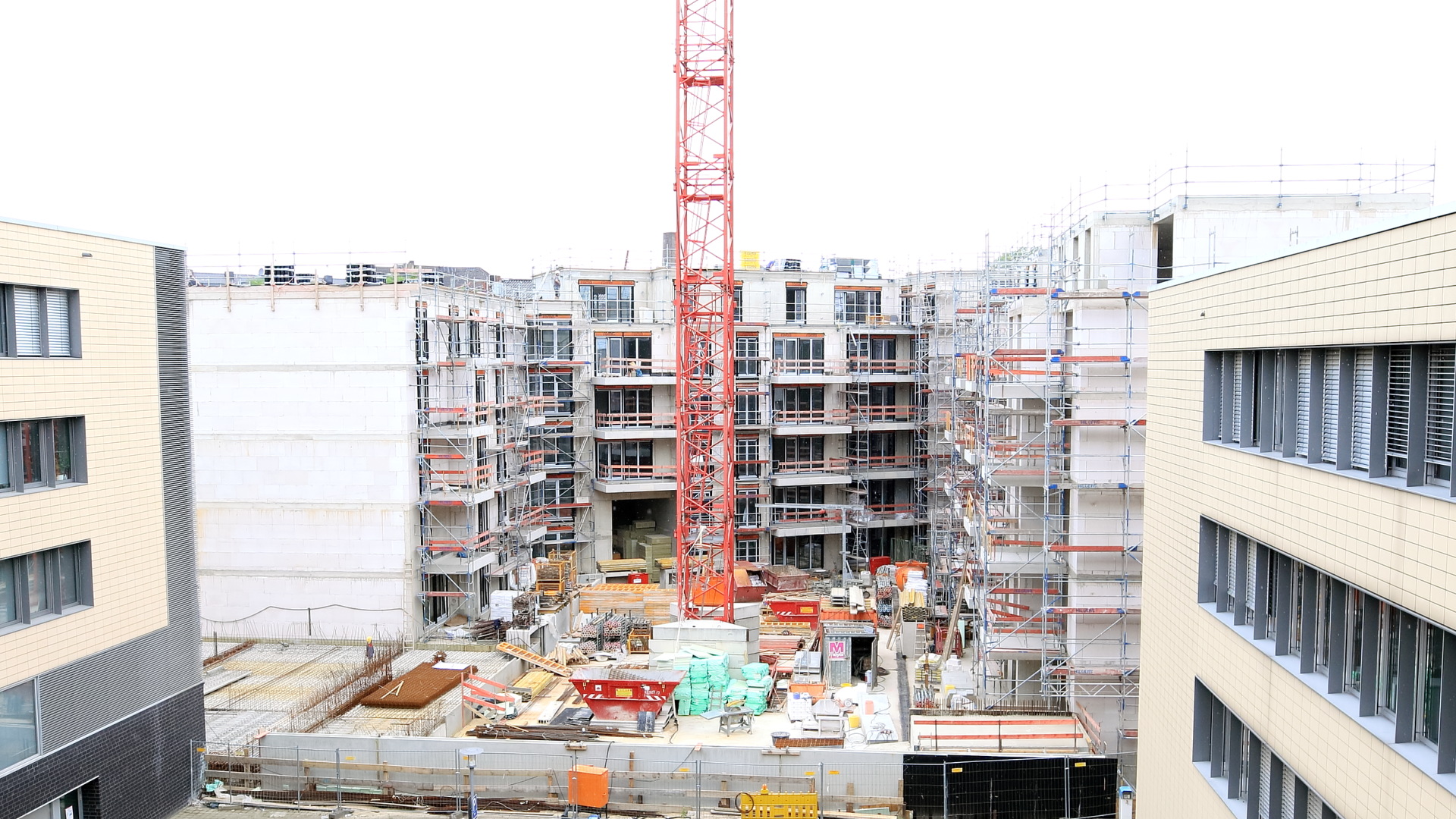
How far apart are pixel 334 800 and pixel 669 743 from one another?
791cm

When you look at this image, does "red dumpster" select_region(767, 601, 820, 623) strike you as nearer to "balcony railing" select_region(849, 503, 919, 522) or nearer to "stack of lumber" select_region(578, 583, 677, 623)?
"stack of lumber" select_region(578, 583, 677, 623)

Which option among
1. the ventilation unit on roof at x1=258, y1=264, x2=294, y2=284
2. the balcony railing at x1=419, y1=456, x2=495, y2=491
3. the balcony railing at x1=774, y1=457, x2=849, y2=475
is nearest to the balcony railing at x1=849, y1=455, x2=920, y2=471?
the balcony railing at x1=774, y1=457, x2=849, y2=475

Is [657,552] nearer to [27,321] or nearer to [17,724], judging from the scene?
[17,724]

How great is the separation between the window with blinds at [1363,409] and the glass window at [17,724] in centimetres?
2048

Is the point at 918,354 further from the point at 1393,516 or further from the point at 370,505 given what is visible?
the point at 1393,516

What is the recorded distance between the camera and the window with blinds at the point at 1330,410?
11281mm

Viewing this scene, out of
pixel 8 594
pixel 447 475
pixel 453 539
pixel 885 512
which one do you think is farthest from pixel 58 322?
pixel 885 512

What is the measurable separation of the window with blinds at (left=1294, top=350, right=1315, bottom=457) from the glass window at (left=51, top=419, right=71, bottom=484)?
20.0 m

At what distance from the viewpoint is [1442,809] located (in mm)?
8742

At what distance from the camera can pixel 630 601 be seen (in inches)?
1612

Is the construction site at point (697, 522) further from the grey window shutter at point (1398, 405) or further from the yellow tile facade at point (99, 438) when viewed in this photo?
the grey window shutter at point (1398, 405)

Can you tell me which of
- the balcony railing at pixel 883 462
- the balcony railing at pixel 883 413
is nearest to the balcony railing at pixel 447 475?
the balcony railing at pixel 883 413

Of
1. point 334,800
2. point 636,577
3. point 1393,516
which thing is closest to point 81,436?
point 334,800

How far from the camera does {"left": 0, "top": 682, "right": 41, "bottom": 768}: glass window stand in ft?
57.3
